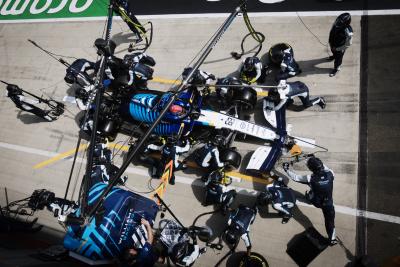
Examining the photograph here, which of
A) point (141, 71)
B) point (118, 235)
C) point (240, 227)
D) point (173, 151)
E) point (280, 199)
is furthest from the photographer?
point (141, 71)

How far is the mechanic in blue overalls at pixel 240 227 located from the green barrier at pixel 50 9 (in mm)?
12019

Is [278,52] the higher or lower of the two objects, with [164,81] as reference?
higher

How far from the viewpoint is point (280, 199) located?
7.82m

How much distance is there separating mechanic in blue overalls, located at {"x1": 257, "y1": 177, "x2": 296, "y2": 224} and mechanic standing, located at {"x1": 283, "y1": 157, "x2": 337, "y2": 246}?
1.56 ft

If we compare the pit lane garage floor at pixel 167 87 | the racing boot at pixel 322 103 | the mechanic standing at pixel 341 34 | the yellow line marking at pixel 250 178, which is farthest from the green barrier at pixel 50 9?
the racing boot at pixel 322 103

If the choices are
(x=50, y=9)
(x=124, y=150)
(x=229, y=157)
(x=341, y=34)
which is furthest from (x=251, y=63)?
(x=50, y=9)

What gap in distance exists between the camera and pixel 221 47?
11898 millimetres

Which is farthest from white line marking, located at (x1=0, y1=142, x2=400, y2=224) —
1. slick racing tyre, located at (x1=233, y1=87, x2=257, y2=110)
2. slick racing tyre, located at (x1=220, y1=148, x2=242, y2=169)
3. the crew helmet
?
the crew helmet

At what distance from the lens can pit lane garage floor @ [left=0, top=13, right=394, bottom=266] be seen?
27.4 ft

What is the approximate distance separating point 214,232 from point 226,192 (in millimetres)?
1303

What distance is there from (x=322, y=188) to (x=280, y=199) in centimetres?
110

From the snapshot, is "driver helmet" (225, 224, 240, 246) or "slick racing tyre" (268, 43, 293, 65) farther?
"slick racing tyre" (268, 43, 293, 65)

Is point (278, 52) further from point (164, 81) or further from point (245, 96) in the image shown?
point (164, 81)

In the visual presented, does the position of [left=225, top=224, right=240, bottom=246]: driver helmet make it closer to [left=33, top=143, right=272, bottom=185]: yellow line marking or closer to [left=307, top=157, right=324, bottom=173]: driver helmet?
[left=33, top=143, right=272, bottom=185]: yellow line marking
